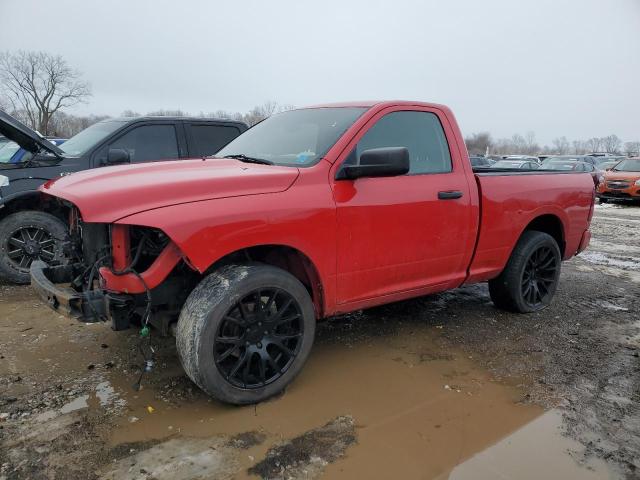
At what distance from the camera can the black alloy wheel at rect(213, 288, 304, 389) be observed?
2.90 m

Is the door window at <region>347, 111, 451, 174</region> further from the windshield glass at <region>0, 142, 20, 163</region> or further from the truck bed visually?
the windshield glass at <region>0, 142, 20, 163</region>

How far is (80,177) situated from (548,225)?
4.37m

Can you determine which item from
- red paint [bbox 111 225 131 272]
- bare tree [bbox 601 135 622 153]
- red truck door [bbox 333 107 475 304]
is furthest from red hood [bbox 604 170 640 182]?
bare tree [bbox 601 135 622 153]

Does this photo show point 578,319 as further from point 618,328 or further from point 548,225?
point 548,225

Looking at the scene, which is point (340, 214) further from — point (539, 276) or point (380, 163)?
point (539, 276)

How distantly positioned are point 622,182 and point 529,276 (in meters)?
14.4

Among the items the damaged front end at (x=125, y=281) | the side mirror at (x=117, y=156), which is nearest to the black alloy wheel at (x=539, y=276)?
the damaged front end at (x=125, y=281)

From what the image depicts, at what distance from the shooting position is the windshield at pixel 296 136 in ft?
11.3

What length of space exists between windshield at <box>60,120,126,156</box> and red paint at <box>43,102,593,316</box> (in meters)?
2.94

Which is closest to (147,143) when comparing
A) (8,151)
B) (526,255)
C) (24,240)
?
(8,151)

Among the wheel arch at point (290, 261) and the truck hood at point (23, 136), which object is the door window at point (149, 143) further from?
the wheel arch at point (290, 261)

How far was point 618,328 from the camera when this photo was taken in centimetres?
450

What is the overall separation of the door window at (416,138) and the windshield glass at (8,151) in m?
4.32

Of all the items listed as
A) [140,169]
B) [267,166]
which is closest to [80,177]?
[140,169]
